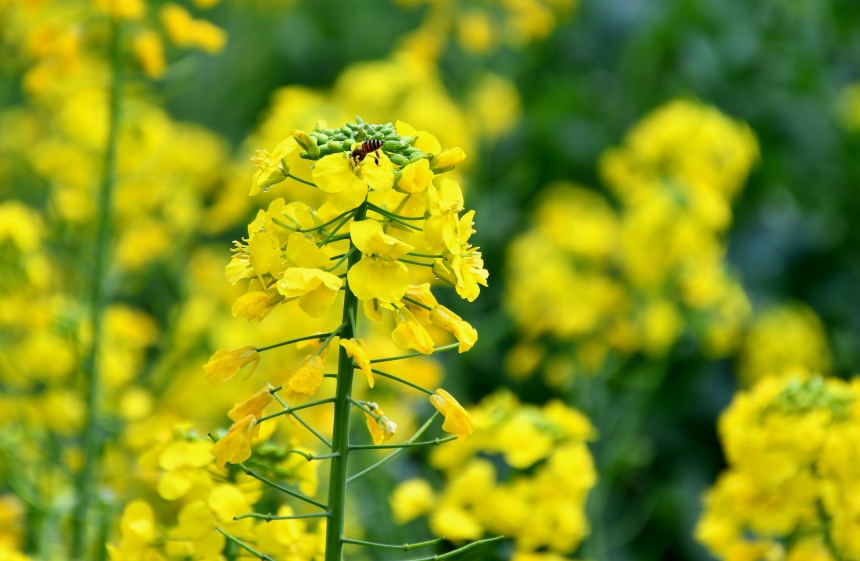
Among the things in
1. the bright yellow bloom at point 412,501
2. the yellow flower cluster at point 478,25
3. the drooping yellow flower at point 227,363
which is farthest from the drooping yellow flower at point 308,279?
the yellow flower cluster at point 478,25

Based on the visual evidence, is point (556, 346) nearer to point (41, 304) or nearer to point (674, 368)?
point (674, 368)

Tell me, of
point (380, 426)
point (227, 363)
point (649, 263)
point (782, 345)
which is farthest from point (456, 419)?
point (782, 345)

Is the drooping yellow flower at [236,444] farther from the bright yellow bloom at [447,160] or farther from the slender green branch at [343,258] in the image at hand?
the bright yellow bloom at [447,160]

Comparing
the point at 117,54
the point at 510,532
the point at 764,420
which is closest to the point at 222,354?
the point at 510,532

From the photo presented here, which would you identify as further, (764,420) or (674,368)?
(674,368)

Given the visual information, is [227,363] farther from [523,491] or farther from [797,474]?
[797,474]
